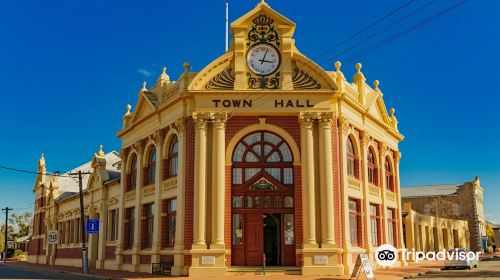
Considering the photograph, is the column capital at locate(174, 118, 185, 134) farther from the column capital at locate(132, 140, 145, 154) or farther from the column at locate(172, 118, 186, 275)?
the column capital at locate(132, 140, 145, 154)

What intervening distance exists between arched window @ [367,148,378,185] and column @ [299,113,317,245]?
8.95m

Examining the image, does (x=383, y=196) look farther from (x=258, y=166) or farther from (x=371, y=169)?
(x=258, y=166)

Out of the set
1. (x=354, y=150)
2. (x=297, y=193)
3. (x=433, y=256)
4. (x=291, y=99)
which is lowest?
(x=433, y=256)

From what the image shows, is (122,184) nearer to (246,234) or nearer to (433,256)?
(246,234)

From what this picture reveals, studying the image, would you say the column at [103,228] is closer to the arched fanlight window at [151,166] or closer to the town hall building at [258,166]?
the town hall building at [258,166]

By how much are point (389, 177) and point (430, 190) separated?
4985cm

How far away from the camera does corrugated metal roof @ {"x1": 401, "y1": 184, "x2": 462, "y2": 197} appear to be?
82.5 metres

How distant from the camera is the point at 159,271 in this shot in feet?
94.6

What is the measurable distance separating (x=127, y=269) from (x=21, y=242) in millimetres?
68256

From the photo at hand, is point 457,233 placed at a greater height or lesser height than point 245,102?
lesser

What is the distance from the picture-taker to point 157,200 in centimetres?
3091

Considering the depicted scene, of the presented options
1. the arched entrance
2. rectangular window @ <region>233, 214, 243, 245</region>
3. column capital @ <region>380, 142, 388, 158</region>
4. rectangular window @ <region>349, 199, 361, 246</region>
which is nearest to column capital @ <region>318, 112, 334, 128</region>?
the arched entrance

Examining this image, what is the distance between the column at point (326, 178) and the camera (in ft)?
86.9

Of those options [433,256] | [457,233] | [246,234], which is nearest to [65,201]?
[246,234]
